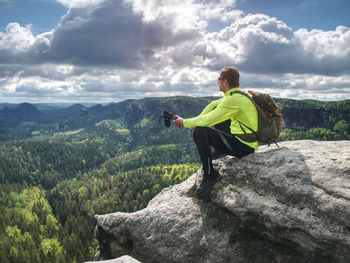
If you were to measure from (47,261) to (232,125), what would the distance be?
252 feet

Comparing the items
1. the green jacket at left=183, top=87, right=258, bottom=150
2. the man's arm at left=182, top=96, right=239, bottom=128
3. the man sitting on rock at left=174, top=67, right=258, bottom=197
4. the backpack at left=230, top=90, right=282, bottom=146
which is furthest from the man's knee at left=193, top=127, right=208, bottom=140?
the backpack at left=230, top=90, right=282, bottom=146

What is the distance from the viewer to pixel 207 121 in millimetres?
9969

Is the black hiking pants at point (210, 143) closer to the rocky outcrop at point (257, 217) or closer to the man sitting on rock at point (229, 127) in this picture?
the man sitting on rock at point (229, 127)

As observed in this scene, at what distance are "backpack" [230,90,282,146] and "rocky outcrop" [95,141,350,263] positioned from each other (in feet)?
3.50

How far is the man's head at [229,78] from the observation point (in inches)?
402

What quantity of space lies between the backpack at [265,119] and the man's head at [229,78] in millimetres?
455

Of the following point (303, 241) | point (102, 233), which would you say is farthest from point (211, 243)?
point (102, 233)

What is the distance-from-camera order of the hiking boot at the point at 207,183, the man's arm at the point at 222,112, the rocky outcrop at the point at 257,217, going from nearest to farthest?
the rocky outcrop at the point at 257,217, the man's arm at the point at 222,112, the hiking boot at the point at 207,183

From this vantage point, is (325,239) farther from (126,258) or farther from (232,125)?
(126,258)

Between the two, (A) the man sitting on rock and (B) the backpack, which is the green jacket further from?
(B) the backpack

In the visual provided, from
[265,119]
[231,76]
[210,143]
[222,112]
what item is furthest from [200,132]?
[265,119]

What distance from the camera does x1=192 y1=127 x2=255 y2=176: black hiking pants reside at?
1056cm

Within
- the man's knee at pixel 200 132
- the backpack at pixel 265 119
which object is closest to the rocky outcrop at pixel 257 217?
the backpack at pixel 265 119

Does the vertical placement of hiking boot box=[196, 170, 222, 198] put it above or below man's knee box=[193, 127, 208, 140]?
below
